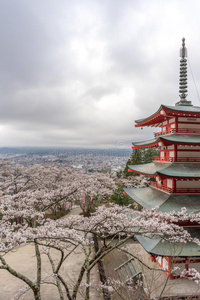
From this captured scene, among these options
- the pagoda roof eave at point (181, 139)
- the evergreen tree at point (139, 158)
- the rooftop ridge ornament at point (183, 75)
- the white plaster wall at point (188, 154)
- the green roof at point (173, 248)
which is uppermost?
the rooftop ridge ornament at point (183, 75)

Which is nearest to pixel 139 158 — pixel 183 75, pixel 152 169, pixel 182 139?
pixel 152 169

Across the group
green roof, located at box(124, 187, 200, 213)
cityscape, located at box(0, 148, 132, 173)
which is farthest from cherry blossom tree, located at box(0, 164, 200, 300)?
cityscape, located at box(0, 148, 132, 173)

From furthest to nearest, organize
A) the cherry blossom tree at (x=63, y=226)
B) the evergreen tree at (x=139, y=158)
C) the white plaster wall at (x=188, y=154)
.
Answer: the evergreen tree at (x=139, y=158) < the white plaster wall at (x=188, y=154) < the cherry blossom tree at (x=63, y=226)

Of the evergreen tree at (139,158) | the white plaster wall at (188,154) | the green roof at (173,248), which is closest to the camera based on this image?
the green roof at (173,248)

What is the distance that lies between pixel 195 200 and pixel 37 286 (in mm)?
10157

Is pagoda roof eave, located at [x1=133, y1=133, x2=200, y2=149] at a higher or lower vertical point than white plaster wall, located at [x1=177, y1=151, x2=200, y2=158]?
higher

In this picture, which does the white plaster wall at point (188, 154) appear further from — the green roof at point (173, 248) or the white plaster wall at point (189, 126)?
the green roof at point (173, 248)

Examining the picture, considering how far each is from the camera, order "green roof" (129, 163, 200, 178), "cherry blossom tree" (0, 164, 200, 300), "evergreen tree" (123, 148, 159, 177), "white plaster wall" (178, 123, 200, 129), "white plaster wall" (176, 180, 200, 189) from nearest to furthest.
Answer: "cherry blossom tree" (0, 164, 200, 300) → "green roof" (129, 163, 200, 178) → "white plaster wall" (176, 180, 200, 189) → "white plaster wall" (178, 123, 200, 129) → "evergreen tree" (123, 148, 159, 177)

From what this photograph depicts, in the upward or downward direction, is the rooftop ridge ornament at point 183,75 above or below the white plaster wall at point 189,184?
above

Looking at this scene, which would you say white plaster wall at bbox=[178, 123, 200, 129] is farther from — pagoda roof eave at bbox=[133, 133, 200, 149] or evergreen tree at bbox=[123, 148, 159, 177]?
evergreen tree at bbox=[123, 148, 159, 177]

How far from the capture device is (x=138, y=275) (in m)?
11.3

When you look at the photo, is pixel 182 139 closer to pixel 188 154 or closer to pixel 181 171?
pixel 188 154

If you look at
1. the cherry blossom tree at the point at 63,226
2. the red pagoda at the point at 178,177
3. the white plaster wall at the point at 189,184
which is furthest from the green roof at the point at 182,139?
the cherry blossom tree at the point at 63,226

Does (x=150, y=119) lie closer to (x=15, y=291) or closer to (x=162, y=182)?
(x=162, y=182)
